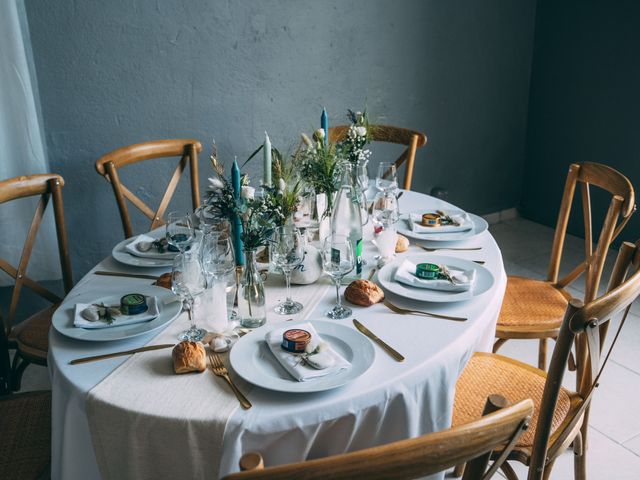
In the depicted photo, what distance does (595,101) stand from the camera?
369cm

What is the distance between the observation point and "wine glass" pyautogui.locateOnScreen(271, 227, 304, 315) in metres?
1.51

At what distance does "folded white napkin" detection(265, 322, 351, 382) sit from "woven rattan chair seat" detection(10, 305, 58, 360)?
0.92 meters

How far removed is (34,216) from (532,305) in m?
1.72

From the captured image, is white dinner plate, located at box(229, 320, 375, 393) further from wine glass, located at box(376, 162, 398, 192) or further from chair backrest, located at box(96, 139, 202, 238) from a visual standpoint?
chair backrest, located at box(96, 139, 202, 238)

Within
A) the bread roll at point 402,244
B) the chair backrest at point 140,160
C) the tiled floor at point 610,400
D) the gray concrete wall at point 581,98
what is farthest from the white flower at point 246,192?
the gray concrete wall at point 581,98

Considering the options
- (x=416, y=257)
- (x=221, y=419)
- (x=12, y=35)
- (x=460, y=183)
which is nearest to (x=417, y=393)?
(x=221, y=419)

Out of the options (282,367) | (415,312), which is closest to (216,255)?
(282,367)

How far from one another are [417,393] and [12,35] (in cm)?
210

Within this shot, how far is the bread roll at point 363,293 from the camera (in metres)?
1.56

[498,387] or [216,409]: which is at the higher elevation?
[216,409]

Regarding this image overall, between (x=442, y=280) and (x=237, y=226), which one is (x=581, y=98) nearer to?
(x=442, y=280)

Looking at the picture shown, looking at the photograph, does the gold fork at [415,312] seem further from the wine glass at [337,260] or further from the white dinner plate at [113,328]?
the white dinner plate at [113,328]

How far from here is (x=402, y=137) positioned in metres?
2.89

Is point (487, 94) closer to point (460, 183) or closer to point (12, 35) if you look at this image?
point (460, 183)
